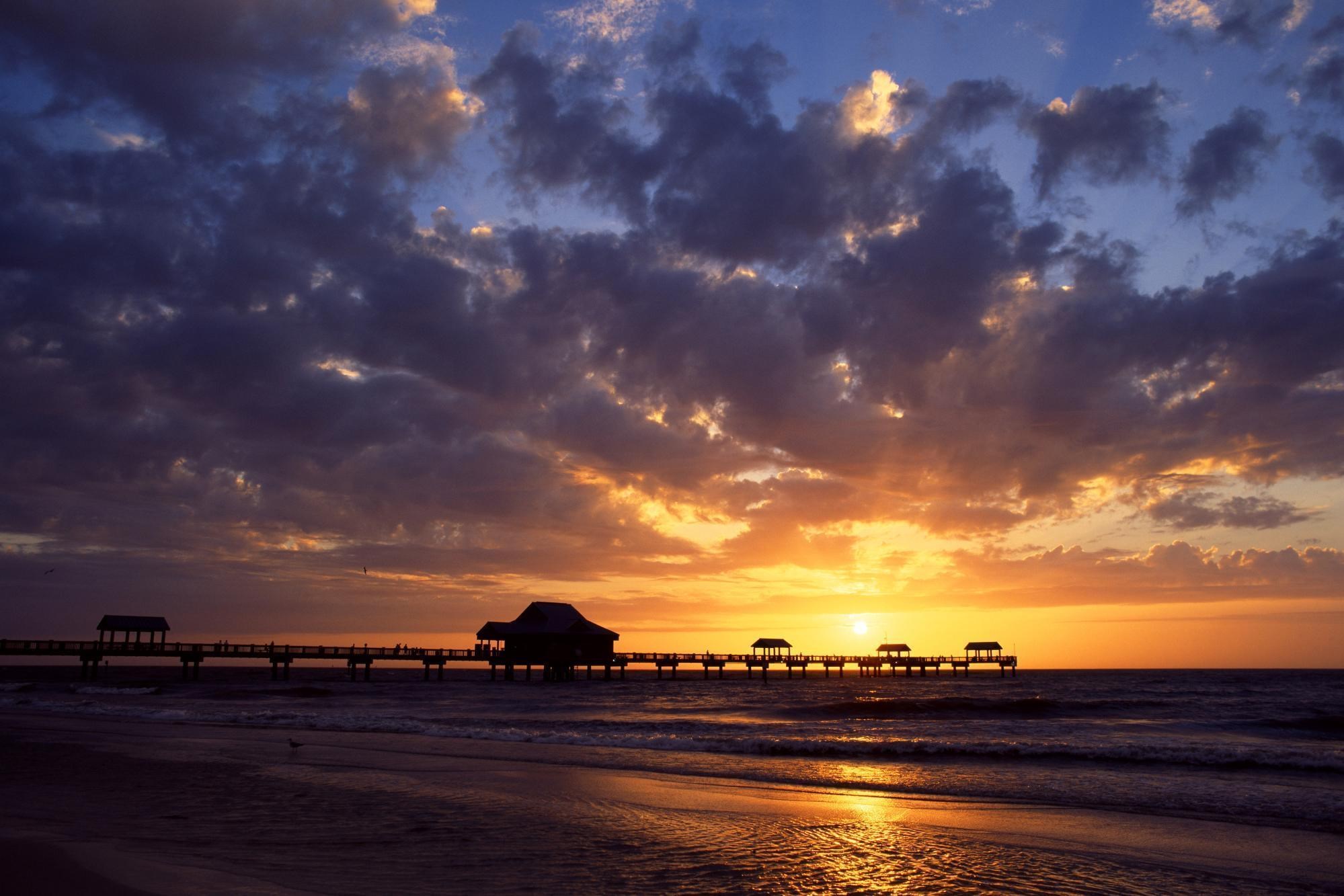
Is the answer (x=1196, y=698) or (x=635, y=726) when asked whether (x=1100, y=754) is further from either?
(x=1196, y=698)

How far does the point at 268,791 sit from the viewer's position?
13.0 m

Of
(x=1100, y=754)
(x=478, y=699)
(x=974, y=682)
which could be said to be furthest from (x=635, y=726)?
(x=974, y=682)

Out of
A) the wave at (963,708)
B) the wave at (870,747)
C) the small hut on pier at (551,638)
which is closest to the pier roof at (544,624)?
the small hut on pier at (551,638)

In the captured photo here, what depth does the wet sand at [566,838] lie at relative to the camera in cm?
794

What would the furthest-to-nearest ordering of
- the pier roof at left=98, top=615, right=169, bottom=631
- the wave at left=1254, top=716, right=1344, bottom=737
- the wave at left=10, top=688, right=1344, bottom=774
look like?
the pier roof at left=98, top=615, right=169, bottom=631
the wave at left=1254, top=716, right=1344, bottom=737
the wave at left=10, top=688, right=1344, bottom=774

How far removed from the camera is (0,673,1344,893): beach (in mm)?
8008

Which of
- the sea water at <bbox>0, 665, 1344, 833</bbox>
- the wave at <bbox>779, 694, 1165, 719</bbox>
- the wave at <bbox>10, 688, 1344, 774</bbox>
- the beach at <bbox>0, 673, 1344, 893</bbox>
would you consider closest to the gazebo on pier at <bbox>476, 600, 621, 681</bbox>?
the sea water at <bbox>0, 665, 1344, 833</bbox>

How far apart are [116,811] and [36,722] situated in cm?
2096

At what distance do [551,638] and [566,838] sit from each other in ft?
220

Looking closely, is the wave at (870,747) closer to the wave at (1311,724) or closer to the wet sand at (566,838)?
the wet sand at (566,838)

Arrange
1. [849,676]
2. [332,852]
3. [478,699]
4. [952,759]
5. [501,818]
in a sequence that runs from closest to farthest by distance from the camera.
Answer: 1. [332,852]
2. [501,818]
3. [952,759]
4. [478,699]
5. [849,676]

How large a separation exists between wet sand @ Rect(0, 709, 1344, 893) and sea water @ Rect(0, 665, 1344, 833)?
6.47 feet

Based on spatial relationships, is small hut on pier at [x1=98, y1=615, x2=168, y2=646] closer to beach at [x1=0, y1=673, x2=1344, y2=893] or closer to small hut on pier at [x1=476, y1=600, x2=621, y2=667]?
small hut on pier at [x1=476, y1=600, x2=621, y2=667]

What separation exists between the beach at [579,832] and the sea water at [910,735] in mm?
591
